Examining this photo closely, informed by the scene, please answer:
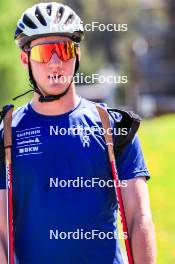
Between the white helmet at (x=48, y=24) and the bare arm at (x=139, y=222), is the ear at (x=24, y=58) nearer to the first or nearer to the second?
the white helmet at (x=48, y=24)

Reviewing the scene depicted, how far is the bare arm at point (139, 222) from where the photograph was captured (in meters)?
4.24

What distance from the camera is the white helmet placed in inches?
177

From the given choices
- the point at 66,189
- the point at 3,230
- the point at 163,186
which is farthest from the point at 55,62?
the point at 163,186

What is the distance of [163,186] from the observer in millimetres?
15797

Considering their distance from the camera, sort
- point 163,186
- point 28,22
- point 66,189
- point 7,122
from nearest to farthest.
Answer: point 66,189
point 7,122
point 28,22
point 163,186

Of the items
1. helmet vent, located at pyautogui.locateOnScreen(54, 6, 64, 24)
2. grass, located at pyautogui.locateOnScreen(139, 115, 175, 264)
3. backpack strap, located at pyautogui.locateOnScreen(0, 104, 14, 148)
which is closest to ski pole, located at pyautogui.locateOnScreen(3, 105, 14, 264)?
backpack strap, located at pyautogui.locateOnScreen(0, 104, 14, 148)

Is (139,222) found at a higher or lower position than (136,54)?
lower

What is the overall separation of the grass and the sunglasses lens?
6.36 metres

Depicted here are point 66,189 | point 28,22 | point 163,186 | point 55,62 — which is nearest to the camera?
point 66,189

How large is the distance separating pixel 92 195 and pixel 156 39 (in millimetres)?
62160

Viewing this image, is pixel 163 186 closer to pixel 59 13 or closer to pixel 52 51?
pixel 59 13

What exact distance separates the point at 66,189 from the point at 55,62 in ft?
2.17

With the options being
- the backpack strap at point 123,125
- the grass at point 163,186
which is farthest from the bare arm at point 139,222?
the grass at point 163,186

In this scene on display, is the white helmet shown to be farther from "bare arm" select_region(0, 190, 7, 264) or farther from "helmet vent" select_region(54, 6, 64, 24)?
"bare arm" select_region(0, 190, 7, 264)
